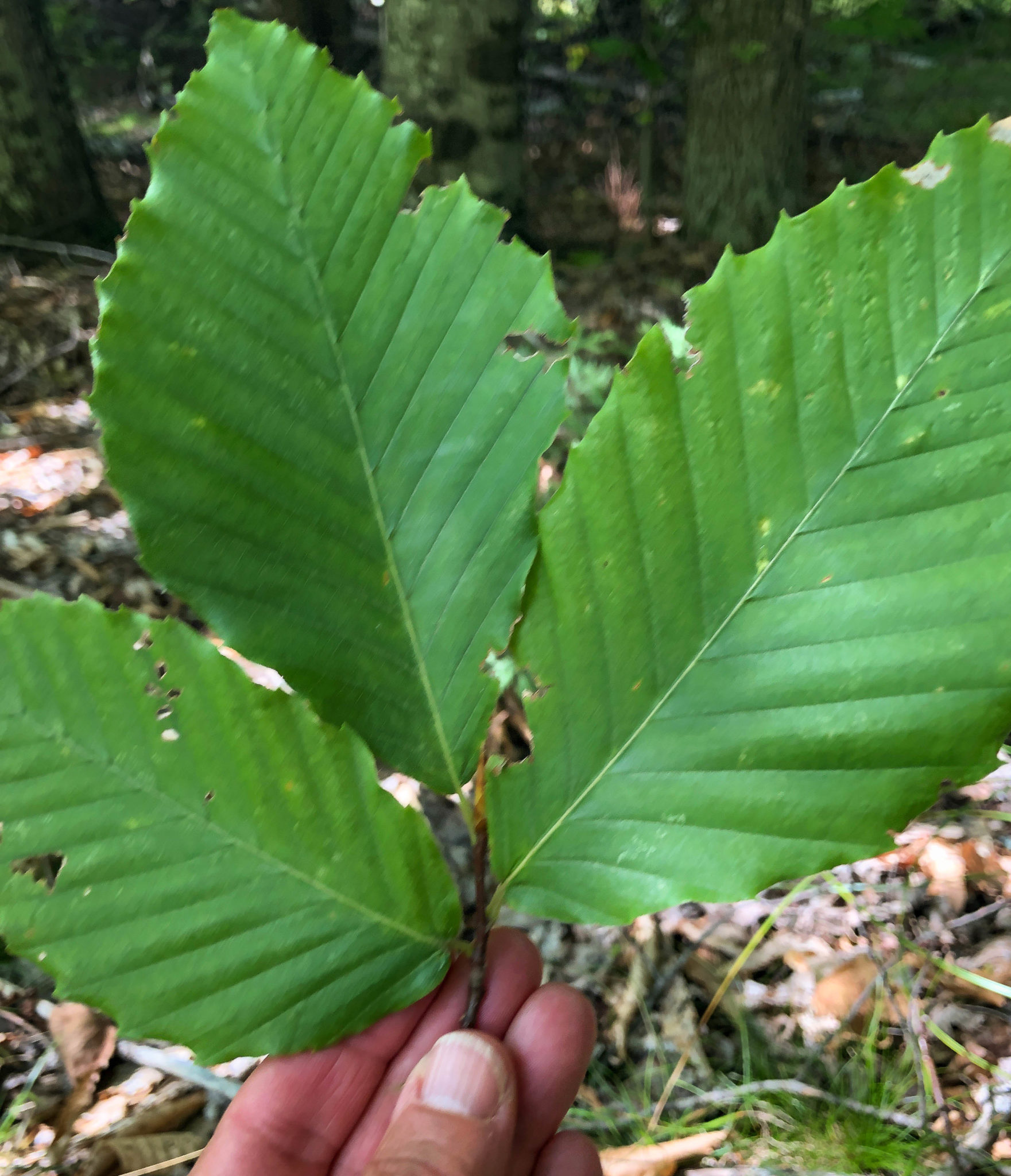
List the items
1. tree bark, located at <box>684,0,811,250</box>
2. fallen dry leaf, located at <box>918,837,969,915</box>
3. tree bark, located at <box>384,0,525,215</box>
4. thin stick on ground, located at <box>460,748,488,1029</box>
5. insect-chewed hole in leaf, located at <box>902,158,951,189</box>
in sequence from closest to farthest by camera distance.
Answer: insect-chewed hole in leaf, located at <box>902,158,951,189</box> < thin stick on ground, located at <box>460,748,488,1029</box> < fallen dry leaf, located at <box>918,837,969,915</box> < tree bark, located at <box>384,0,525,215</box> < tree bark, located at <box>684,0,811,250</box>

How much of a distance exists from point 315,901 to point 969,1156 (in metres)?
1.16

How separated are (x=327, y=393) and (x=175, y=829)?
13.7 inches

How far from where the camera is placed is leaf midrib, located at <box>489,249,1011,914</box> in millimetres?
484

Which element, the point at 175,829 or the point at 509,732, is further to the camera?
the point at 509,732

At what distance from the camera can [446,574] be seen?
0.61m

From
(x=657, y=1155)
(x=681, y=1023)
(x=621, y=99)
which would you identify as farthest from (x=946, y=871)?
(x=621, y=99)

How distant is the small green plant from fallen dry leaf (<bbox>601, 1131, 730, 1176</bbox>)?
2.76ft

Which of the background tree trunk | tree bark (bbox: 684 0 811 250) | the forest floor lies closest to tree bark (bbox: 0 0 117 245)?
the forest floor

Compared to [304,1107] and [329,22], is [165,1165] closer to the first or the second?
[304,1107]

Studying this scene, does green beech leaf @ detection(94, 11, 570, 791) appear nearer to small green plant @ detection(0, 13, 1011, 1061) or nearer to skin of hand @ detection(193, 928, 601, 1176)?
small green plant @ detection(0, 13, 1011, 1061)

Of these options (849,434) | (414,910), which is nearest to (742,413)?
(849,434)

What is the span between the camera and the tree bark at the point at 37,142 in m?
2.80

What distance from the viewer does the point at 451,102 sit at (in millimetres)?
2672

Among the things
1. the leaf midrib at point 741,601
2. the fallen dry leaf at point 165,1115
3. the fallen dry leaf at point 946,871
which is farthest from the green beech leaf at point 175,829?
the fallen dry leaf at point 946,871
